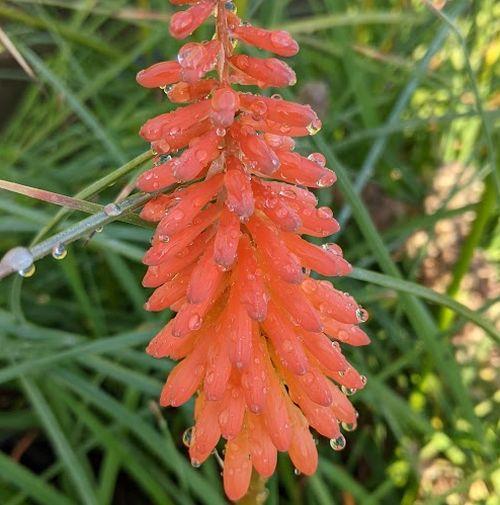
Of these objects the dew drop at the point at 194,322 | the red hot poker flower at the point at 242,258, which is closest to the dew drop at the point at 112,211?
the red hot poker flower at the point at 242,258

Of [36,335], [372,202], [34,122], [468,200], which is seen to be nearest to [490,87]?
[468,200]

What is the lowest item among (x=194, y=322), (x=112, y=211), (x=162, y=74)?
(x=194, y=322)

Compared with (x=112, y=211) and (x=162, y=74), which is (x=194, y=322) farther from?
(x=162, y=74)

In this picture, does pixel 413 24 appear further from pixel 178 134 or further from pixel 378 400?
pixel 178 134

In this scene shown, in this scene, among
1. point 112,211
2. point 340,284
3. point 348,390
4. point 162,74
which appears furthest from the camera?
point 340,284

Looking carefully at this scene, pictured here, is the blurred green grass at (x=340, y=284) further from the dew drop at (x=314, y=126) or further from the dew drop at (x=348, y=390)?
the dew drop at (x=314, y=126)

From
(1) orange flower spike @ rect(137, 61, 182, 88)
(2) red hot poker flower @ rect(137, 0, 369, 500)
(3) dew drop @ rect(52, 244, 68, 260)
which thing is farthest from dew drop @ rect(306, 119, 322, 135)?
(3) dew drop @ rect(52, 244, 68, 260)

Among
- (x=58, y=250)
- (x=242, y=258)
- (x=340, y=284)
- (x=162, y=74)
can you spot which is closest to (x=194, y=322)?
(x=242, y=258)
